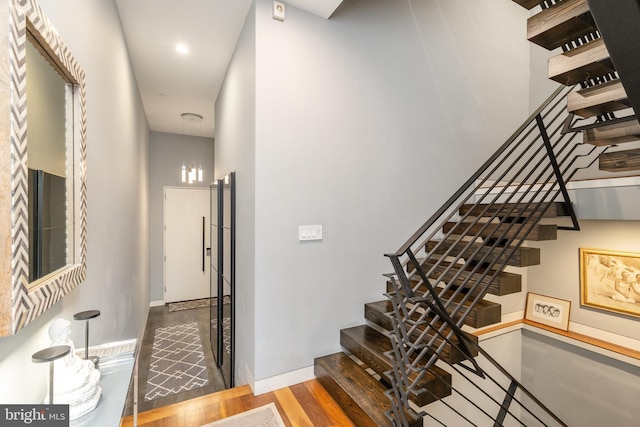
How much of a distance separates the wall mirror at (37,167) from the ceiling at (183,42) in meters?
1.57

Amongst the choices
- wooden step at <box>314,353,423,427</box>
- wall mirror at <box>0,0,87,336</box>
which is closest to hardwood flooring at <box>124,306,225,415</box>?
wall mirror at <box>0,0,87,336</box>

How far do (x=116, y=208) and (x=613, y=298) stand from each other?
4.73 meters

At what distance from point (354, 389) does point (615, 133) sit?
234 centimetres

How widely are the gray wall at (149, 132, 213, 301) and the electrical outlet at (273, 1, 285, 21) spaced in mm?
4498

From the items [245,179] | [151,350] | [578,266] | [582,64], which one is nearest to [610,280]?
[578,266]

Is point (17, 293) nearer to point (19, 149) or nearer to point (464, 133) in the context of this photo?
point (19, 149)

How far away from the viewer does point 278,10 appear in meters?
2.21

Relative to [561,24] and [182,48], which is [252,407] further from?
[182,48]

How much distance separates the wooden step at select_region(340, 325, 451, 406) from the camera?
1.80 metres

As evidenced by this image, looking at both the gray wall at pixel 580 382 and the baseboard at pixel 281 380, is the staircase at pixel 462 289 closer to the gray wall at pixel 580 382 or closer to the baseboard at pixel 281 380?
the baseboard at pixel 281 380

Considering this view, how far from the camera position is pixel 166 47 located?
299cm

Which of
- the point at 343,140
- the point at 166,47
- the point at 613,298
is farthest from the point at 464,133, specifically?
the point at 166,47

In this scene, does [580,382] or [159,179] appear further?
[159,179]

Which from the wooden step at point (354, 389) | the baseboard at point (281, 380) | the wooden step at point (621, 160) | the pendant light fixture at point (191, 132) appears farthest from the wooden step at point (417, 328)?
the pendant light fixture at point (191, 132)
